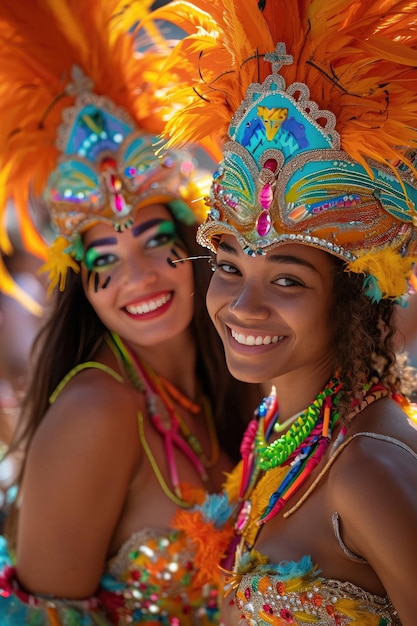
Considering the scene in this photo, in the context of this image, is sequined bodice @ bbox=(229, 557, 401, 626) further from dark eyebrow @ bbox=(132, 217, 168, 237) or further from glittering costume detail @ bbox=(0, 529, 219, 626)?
dark eyebrow @ bbox=(132, 217, 168, 237)

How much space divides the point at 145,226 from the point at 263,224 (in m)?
0.94

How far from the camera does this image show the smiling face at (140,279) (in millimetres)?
2746

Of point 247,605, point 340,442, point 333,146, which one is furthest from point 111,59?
point 247,605

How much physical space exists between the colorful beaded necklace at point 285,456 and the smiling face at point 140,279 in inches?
23.4

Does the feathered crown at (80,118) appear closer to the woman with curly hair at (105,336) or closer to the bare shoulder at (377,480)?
the woman with curly hair at (105,336)

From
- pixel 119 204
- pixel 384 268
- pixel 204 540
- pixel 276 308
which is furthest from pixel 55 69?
pixel 204 540

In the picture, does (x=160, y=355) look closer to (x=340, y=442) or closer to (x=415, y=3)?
(x=340, y=442)

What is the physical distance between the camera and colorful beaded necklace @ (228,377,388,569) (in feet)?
Result: 6.56

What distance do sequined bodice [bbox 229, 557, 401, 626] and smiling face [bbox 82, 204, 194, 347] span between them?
3.55 ft

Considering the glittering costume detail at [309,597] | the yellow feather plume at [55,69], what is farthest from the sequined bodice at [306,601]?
the yellow feather plume at [55,69]

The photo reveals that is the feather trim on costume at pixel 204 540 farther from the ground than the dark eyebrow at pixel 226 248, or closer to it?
closer to it

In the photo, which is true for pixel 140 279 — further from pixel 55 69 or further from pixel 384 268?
pixel 384 268

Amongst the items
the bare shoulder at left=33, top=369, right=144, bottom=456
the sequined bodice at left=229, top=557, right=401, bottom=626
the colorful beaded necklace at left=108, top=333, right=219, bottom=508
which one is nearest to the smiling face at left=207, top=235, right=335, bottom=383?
the sequined bodice at left=229, top=557, right=401, bottom=626

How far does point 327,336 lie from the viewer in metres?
2.01
